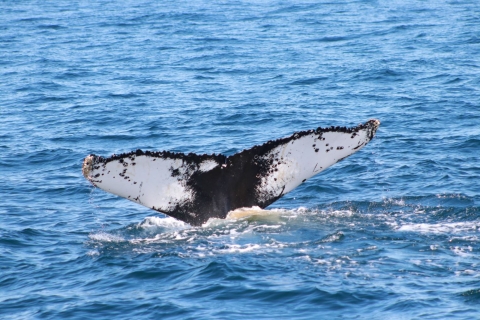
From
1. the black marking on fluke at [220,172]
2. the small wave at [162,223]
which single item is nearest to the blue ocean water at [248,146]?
the small wave at [162,223]

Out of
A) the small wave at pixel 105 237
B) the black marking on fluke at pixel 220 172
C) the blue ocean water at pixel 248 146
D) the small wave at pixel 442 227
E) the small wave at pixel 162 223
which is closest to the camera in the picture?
the blue ocean water at pixel 248 146

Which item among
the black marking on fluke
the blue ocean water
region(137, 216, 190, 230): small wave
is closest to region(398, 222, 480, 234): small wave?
the blue ocean water

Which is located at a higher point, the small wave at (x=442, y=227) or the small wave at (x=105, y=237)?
the small wave at (x=105, y=237)

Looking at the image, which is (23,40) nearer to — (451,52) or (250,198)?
(451,52)

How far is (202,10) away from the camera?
3741 centimetres

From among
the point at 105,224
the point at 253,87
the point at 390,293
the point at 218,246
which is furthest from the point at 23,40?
the point at 390,293

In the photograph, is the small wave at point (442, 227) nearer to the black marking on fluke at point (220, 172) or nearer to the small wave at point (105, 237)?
the black marking on fluke at point (220, 172)

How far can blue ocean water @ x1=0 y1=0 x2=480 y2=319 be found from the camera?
8.94m

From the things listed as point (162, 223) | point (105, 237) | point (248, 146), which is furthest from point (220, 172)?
point (248, 146)

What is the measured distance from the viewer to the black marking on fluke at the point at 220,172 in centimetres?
954

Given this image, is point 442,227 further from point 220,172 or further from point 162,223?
point 162,223

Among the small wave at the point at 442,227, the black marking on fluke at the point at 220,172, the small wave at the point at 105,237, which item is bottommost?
the small wave at the point at 442,227

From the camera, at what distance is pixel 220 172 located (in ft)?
32.9

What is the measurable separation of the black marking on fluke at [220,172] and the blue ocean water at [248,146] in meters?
0.43
